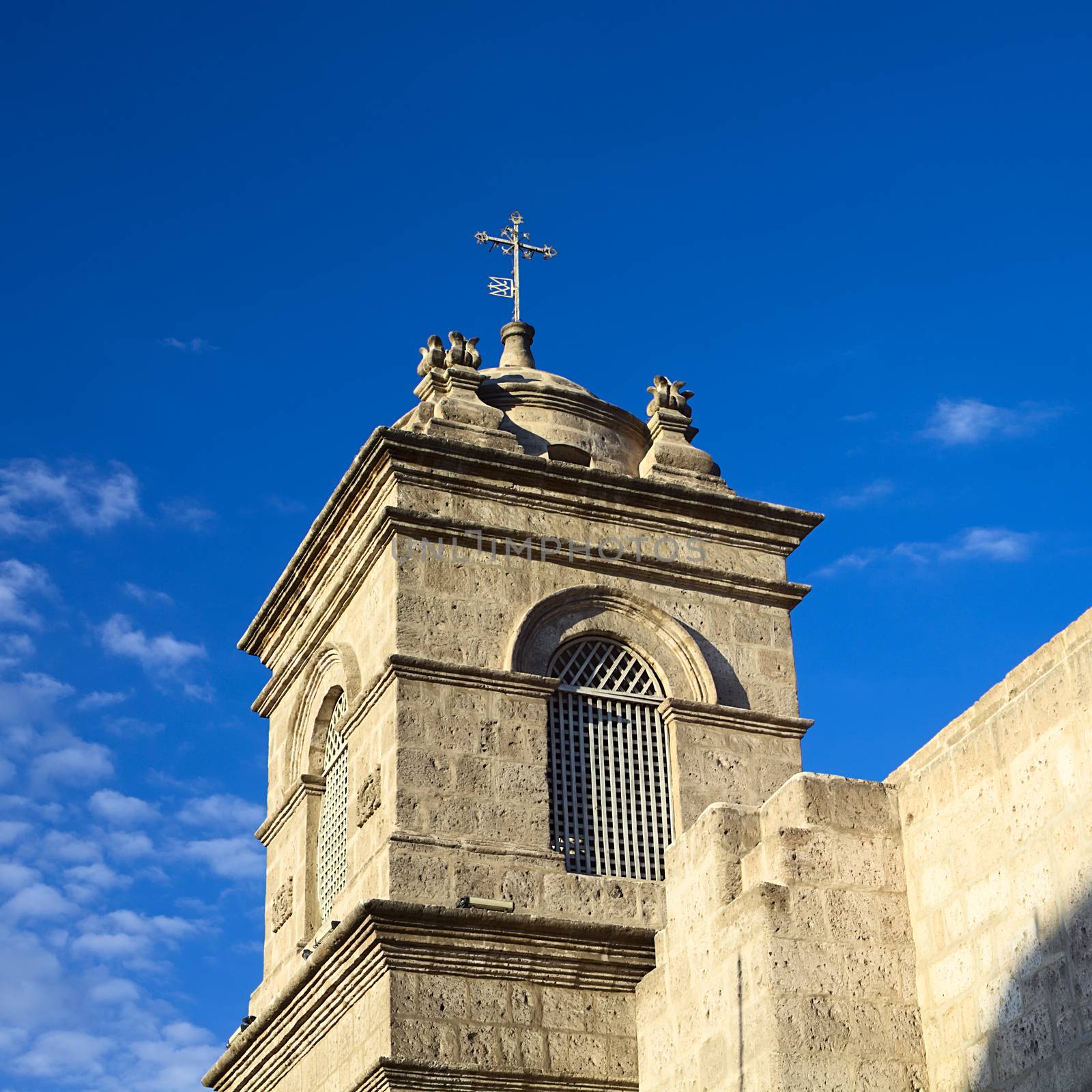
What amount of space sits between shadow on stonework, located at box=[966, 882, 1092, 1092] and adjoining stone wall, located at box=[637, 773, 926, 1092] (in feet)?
2.14

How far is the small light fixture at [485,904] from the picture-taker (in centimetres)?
1294

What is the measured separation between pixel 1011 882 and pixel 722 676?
6.51m

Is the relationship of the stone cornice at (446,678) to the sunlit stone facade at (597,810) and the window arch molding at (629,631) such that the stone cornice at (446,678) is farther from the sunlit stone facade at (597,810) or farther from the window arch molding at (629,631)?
the window arch molding at (629,631)

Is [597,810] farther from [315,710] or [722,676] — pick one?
[315,710]

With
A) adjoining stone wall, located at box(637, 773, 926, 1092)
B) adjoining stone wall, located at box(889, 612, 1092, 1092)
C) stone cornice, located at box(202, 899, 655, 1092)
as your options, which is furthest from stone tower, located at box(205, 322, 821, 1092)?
adjoining stone wall, located at box(889, 612, 1092, 1092)

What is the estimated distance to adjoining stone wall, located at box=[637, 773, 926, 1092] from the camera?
30.4 feet

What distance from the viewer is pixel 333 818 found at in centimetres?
1534

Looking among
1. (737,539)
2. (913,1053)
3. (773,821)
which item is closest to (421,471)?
(737,539)

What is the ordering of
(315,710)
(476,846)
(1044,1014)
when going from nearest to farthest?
1. (1044,1014)
2. (476,846)
3. (315,710)

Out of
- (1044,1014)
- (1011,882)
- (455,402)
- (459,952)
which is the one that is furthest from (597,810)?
(1044,1014)

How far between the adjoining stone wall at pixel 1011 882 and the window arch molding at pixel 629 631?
5.31 meters

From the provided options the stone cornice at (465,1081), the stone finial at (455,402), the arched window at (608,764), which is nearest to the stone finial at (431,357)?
the stone finial at (455,402)

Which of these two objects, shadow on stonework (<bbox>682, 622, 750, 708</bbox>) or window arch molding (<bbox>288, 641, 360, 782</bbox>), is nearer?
shadow on stonework (<bbox>682, 622, 750, 708</bbox>)

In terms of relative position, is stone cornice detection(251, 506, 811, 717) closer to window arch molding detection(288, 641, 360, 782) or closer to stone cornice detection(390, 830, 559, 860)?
window arch molding detection(288, 641, 360, 782)
